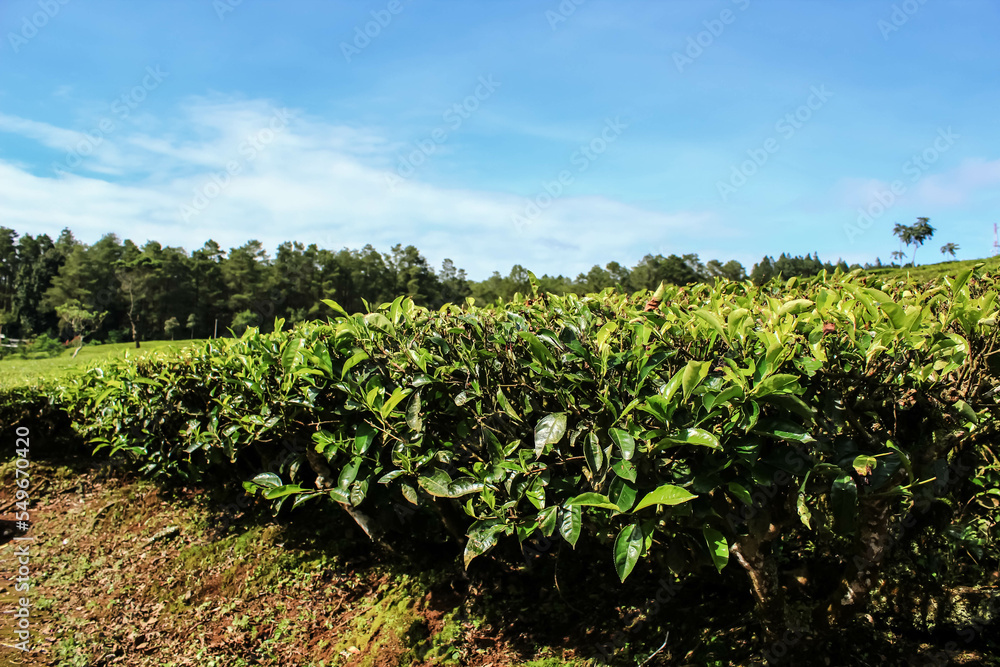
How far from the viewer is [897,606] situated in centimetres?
275

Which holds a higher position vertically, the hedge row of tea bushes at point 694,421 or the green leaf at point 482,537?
the hedge row of tea bushes at point 694,421

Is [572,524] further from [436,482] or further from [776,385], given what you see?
[776,385]

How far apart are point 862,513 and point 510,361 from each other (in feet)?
4.97

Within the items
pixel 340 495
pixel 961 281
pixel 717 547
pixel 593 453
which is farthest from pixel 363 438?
pixel 961 281

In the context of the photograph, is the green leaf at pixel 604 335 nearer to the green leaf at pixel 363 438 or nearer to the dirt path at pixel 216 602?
the green leaf at pixel 363 438

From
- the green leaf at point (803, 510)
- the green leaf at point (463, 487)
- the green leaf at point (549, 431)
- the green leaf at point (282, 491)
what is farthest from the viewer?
the green leaf at point (282, 491)

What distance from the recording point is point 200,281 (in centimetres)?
7044

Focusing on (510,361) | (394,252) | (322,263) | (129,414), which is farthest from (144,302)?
(510,361)

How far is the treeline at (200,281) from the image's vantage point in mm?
59953

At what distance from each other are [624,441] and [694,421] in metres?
0.24

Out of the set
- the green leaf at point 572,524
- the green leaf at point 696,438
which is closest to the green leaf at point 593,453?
the green leaf at point 572,524

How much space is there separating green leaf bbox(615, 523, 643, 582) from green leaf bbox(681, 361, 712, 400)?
489mm

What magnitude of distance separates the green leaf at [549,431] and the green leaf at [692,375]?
1.53 feet

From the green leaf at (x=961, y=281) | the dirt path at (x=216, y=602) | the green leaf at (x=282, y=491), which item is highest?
the green leaf at (x=961, y=281)
